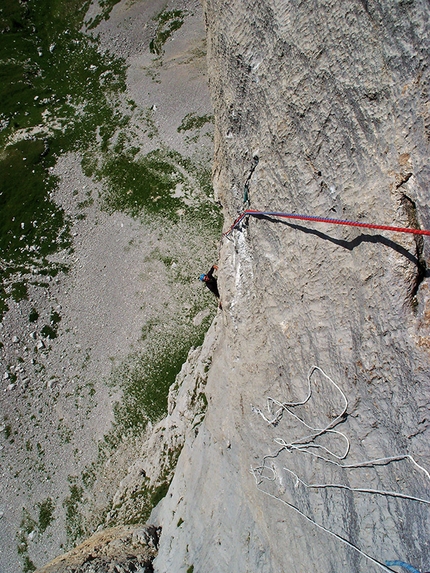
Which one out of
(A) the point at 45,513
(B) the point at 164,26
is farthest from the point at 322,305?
(B) the point at 164,26

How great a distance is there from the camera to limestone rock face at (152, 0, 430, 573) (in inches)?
204

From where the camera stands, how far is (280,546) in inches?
287

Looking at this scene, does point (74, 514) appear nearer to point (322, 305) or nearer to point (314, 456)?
point (314, 456)

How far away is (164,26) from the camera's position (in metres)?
23.0

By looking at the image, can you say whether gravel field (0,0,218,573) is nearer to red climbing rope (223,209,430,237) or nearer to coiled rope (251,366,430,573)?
red climbing rope (223,209,430,237)

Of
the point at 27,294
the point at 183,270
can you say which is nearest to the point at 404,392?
the point at 183,270

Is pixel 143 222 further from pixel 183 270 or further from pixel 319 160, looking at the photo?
pixel 319 160

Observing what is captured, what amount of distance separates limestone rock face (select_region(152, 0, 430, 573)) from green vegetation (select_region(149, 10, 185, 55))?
15015 mm

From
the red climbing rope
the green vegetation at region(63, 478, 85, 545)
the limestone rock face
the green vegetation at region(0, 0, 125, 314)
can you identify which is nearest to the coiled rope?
the limestone rock face

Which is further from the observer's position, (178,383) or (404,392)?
(178,383)

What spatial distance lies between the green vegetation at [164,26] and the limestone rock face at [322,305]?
49.3ft

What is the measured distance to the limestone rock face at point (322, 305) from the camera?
17.0 feet

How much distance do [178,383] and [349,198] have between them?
32.3ft

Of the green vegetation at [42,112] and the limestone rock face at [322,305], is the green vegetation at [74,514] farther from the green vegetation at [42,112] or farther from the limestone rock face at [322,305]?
the green vegetation at [42,112]
